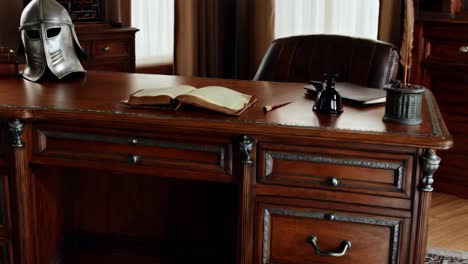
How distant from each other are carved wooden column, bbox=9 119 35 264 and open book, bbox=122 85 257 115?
374mm

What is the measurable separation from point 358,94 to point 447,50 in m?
1.76

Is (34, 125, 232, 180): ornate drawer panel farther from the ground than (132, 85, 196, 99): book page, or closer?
closer

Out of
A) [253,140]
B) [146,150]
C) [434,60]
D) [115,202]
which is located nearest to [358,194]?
[253,140]

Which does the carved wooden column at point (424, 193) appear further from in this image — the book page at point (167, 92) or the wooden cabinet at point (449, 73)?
the wooden cabinet at point (449, 73)

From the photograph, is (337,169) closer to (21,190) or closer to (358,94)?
(358,94)

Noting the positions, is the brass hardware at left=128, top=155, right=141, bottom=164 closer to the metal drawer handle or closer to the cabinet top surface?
the cabinet top surface

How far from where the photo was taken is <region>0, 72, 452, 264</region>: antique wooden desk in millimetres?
2154

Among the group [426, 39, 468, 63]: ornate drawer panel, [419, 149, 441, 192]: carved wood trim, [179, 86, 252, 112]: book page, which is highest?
[179, 86, 252, 112]: book page

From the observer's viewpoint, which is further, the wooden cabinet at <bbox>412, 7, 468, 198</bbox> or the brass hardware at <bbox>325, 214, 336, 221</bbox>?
the wooden cabinet at <bbox>412, 7, 468, 198</bbox>

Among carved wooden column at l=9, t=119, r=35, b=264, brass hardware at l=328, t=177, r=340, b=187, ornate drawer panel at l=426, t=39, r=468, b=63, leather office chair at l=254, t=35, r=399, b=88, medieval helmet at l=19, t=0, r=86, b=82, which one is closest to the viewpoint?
brass hardware at l=328, t=177, r=340, b=187

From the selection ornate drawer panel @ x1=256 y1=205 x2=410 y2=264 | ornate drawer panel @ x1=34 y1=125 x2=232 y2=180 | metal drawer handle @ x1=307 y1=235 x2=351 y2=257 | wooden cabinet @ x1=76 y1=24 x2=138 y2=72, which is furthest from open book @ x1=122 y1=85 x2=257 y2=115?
wooden cabinet @ x1=76 y1=24 x2=138 y2=72

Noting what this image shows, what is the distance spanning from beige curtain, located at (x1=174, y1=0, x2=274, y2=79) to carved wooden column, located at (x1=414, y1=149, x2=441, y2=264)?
3.06 m

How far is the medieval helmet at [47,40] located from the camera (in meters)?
2.84

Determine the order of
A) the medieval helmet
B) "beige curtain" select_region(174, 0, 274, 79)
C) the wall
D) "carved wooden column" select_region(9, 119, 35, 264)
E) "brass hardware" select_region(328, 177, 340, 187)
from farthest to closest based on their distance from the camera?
"beige curtain" select_region(174, 0, 274, 79) → the wall → the medieval helmet → "carved wooden column" select_region(9, 119, 35, 264) → "brass hardware" select_region(328, 177, 340, 187)
